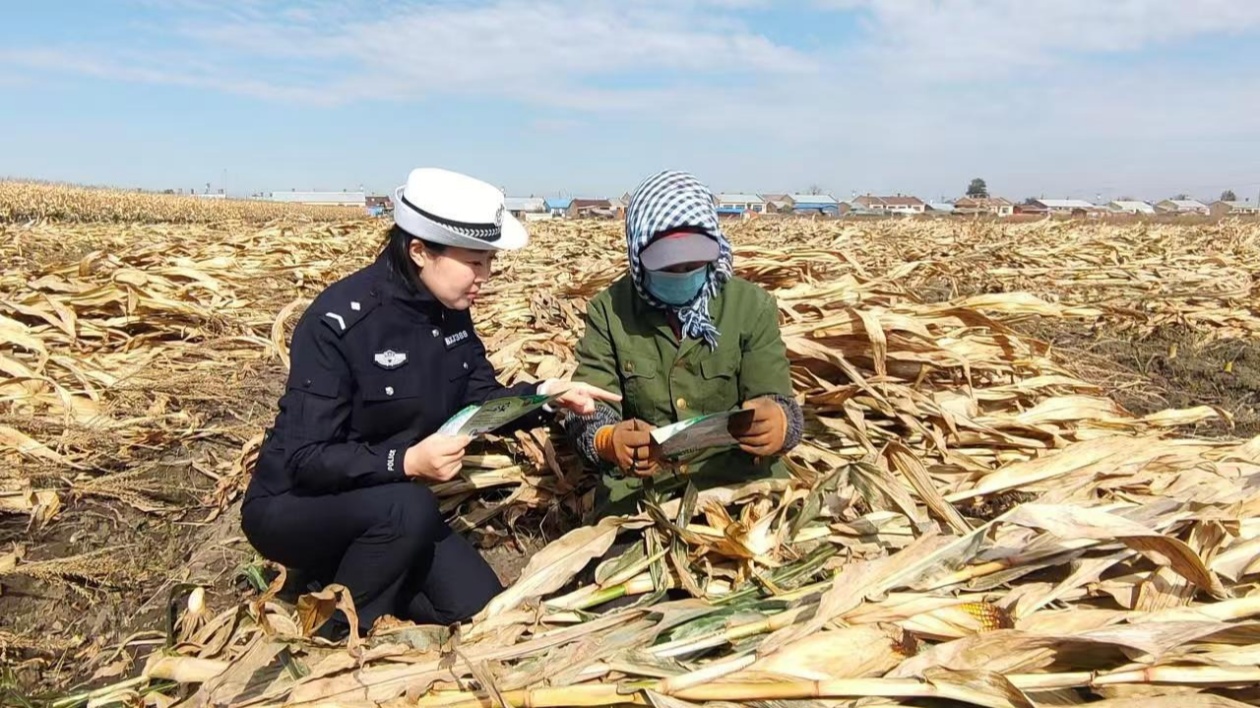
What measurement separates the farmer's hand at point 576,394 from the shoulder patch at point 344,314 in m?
0.52

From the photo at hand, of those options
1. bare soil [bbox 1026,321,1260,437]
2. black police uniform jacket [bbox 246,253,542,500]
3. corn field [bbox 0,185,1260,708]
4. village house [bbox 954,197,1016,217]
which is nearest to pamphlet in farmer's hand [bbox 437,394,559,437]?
black police uniform jacket [bbox 246,253,542,500]

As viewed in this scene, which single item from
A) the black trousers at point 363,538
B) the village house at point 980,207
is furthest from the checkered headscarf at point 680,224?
the village house at point 980,207

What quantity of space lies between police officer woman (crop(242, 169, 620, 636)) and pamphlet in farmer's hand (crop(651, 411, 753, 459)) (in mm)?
321

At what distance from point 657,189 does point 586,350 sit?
1.70ft

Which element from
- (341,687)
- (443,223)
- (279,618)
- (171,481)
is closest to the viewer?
(341,687)

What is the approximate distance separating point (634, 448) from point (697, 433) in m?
0.17

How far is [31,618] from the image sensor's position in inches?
89.7

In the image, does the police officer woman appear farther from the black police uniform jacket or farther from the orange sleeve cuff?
the orange sleeve cuff

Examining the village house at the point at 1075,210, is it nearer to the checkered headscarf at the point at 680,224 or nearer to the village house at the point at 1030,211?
the village house at the point at 1030,211

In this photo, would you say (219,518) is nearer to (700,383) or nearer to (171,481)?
(171,481)

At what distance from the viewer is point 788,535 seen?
2072 mm

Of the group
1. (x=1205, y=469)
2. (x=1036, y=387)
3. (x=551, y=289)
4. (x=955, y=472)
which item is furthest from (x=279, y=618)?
(x=551, y=289)

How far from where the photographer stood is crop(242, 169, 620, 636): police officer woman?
6.79 feet

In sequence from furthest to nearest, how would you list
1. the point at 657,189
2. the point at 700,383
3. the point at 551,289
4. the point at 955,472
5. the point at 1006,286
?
the point at 1006,286 → the point at 551,289 → the point at 955,472 → the point at 700,383 → the point at 657,189
